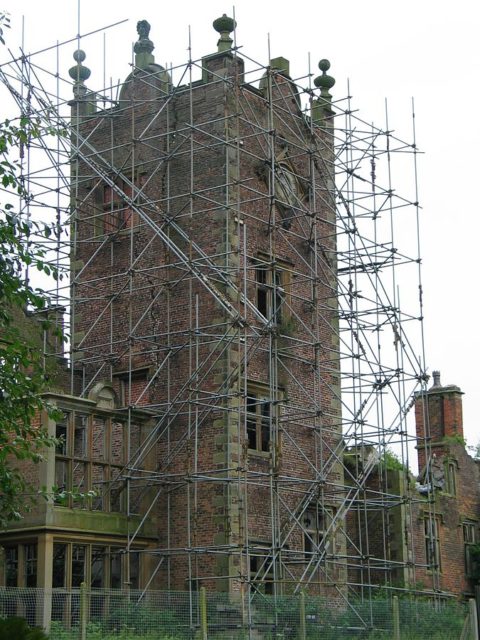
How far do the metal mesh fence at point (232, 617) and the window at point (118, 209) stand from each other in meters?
8.90

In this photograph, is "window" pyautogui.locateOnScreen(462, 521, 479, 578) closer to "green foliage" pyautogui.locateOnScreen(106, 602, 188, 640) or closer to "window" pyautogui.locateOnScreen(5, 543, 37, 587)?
"window" pyautogui.locateOnScreen(5, 543, 37, 587)

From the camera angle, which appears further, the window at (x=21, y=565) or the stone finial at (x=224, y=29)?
the stone finial at (x=224, y=29)

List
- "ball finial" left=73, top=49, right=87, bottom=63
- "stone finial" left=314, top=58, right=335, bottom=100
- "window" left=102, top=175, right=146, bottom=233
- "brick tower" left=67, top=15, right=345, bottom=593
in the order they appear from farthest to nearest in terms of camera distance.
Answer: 1. "stone finial" left=314, top=58, right=335, bottom=100
2. "ball finial" left=73, top=49, right=87, bottom=63
3. "window" left=102, top=175, right=146, bottom=233
4. "brick tower" left=67, top=15, right=345, bottom=593

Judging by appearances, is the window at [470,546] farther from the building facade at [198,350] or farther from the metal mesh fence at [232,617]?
the metal mesh fence at [232,617]

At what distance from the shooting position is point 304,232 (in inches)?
1251

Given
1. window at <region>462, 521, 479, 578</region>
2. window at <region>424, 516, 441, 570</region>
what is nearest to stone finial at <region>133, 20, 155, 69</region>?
window at <region>424, 516, 441, 570</region>

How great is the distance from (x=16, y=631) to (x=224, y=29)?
19102 millimetres

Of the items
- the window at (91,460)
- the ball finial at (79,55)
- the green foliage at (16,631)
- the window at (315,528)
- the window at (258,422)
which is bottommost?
the green foliage at (16,631)

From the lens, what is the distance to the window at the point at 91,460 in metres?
26.1

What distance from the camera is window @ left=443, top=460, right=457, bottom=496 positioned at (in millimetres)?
43031

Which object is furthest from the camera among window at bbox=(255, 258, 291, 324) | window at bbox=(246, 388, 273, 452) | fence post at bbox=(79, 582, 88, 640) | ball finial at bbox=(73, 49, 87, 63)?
ball finial at bbox=(73, 49, 87, 63)

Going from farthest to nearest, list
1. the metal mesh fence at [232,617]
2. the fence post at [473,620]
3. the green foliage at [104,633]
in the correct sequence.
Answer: the fence post at [473,620] → the metal mesh fence at [232,617] → the green foliage at [104,633]

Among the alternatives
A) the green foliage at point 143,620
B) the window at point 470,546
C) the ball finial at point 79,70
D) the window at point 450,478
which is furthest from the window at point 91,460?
the window at point 470,546

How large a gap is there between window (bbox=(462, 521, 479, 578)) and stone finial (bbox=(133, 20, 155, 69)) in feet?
64.0
